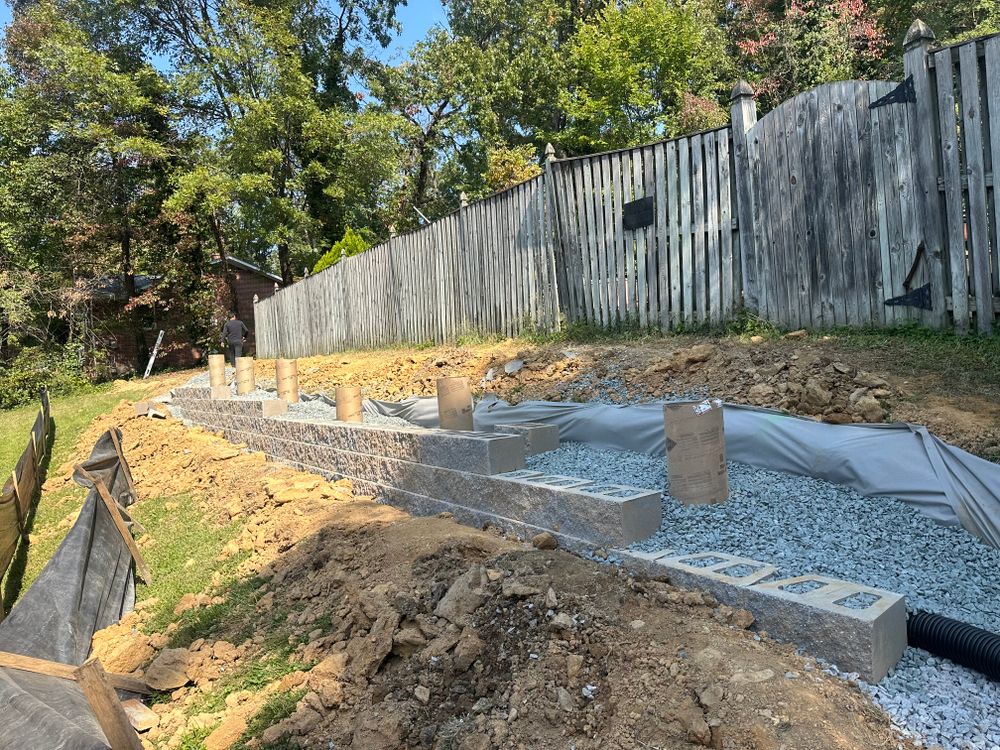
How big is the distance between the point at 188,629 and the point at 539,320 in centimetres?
508

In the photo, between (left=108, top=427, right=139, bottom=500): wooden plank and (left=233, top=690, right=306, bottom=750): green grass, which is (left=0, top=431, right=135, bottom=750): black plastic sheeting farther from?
(left=108, top=427, right=139, bottom=500): wooden plank

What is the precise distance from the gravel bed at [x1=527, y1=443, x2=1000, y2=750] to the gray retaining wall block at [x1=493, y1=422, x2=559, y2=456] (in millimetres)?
780

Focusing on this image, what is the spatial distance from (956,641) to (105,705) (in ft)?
10.4

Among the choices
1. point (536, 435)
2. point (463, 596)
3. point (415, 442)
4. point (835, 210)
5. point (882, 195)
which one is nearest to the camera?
point (463, 596)

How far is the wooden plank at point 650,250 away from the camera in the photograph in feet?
22.6

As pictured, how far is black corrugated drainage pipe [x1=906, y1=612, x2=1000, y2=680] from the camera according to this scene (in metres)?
2.31

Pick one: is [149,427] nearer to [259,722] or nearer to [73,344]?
[73,344]

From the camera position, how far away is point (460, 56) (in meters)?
23.3

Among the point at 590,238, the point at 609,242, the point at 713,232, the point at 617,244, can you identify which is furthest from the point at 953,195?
the point at 590,238

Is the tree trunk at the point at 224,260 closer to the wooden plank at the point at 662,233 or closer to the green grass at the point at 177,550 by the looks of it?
the green grass at the point at 177,550

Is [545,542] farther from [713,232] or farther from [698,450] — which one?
[713,232]

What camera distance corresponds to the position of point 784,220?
6.08 meters

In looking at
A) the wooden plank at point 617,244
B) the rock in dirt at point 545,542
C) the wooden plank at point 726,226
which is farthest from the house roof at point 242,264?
the rock in dirt at point 545,542

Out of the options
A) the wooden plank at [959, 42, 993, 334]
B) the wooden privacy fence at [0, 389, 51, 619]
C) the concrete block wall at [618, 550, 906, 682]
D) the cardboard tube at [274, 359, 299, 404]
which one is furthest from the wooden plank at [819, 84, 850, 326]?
the wooden privacy fence at [0, 389, 51, 619]
